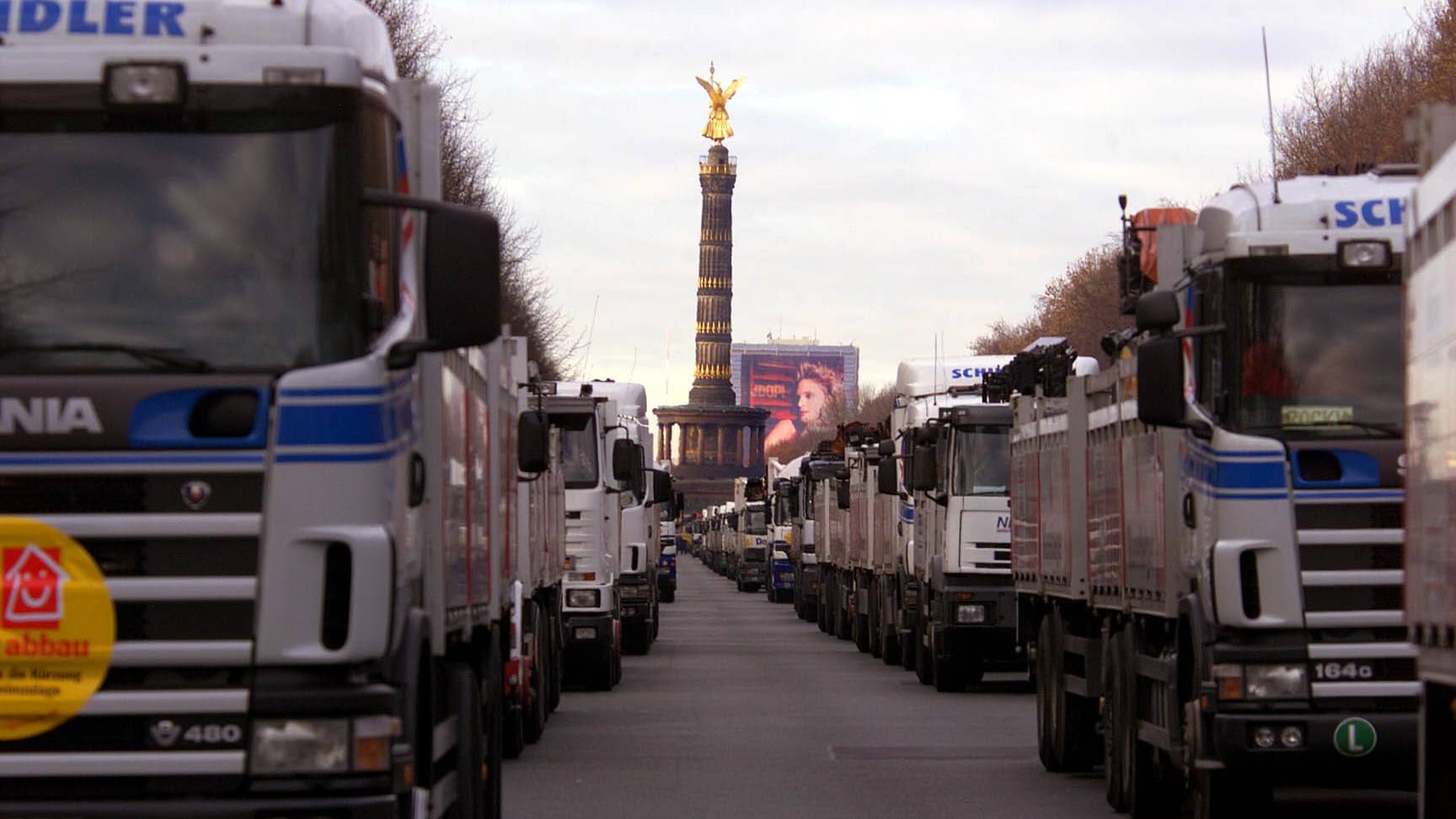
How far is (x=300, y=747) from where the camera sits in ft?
25.9

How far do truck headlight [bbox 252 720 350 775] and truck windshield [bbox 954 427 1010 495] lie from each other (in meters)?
19.5

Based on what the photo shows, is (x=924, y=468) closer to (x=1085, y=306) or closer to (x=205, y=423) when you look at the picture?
(x=205, y=423)

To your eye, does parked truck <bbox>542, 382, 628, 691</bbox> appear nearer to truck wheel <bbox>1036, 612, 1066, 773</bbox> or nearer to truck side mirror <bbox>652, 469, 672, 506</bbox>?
truck side mirror <bbox>652, 469, 672, 506</bbox>

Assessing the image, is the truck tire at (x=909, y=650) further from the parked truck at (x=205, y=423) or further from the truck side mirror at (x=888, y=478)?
the parked truck at (x=205, y=423)

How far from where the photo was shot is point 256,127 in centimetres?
813

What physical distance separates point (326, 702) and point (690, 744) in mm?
12879

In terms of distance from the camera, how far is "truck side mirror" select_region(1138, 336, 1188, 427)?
1164 cm

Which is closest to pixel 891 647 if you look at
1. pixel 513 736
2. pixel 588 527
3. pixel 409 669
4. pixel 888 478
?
pixel 888 478

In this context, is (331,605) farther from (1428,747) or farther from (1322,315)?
(1322,315)

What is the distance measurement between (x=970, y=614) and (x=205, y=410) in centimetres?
1980

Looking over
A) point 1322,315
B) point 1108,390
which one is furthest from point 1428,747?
point 1108,390

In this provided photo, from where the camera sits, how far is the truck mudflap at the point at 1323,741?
11727mm

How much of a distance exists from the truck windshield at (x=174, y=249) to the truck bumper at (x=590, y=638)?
750 inches

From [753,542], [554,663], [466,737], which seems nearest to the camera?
[466,737]
